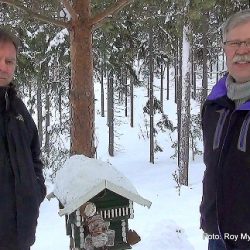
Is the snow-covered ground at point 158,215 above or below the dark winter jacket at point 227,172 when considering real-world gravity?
below

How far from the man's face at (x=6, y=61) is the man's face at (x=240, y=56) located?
1.30 m

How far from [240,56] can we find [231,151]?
1.59 ft

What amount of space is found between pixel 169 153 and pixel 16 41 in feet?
86.5

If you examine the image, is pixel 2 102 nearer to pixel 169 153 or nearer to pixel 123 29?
pixel 123 29

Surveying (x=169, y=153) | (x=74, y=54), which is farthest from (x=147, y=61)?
(x=74, y=54)

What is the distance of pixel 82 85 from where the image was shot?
17.6 ft

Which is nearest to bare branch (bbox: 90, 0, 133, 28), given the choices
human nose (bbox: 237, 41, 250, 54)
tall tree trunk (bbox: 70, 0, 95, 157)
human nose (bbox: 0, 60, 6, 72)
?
tall tree trunk (bbox: 70, 0, 95, 157)

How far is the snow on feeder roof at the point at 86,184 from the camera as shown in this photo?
131 inches

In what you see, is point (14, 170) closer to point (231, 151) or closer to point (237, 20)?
point (231, 151)

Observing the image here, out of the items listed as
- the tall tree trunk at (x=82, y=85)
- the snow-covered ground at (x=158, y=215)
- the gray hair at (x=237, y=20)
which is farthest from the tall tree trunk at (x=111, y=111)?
the gray hair at (x=237, y=20)

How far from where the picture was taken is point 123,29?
27.4 feet

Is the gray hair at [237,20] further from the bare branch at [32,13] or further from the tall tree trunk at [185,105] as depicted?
the tall tree trunk at [185,105]

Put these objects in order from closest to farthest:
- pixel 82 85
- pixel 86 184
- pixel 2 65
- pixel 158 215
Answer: pixel 2 65
pixel 86 184
pixel 82 85
pixel 158 215

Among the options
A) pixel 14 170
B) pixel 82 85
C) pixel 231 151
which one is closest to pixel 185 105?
pixel 82 85
